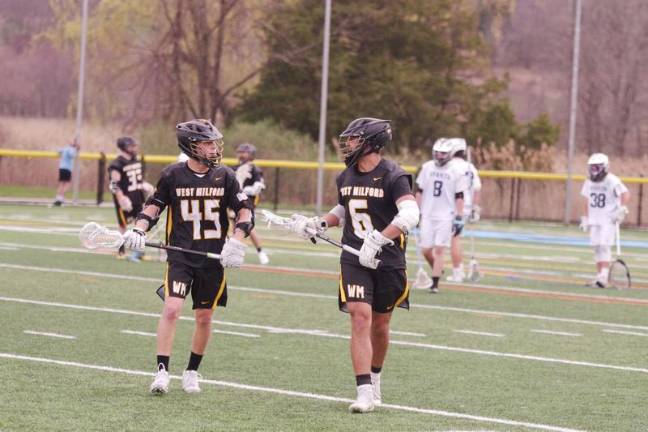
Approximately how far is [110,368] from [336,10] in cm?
3851

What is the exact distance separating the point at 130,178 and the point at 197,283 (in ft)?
34.6

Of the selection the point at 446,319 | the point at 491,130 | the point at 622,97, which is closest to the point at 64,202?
the point at 491,130

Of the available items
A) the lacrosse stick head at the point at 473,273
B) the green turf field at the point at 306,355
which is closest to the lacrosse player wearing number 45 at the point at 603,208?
the green turf field at the point at 306,355

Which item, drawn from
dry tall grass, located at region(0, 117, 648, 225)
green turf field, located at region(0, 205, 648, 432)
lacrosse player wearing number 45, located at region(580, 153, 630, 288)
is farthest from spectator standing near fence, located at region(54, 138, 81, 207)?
lacrosse player wearing number 45, located at region(580, 153, 630, 288)

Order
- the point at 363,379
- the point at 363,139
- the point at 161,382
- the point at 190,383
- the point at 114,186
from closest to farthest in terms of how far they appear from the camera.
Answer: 1. the point at 363,379
2. the point at 363,139
3. the point at 161,382
4. the point at 190,383
5. the point at 114,186

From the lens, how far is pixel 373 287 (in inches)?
368

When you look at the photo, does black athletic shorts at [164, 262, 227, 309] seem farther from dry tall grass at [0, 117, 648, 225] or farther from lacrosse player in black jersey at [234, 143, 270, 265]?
dry tall grass at [0, 117, 648, 225]

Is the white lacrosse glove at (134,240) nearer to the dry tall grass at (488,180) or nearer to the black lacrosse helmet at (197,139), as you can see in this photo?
the black lacrosse helmet at (197,139)

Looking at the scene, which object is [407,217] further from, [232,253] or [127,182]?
[127,182]

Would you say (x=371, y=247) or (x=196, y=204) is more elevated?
(x=196, y=204)

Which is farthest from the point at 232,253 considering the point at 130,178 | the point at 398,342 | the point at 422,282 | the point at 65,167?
the point at 65,167

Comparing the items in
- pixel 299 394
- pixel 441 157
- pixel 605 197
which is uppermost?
pixel 441 157

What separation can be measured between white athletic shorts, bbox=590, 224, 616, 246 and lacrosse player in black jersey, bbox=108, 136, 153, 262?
20.1ft

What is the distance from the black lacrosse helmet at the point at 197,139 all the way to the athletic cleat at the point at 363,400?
1.88 meters
